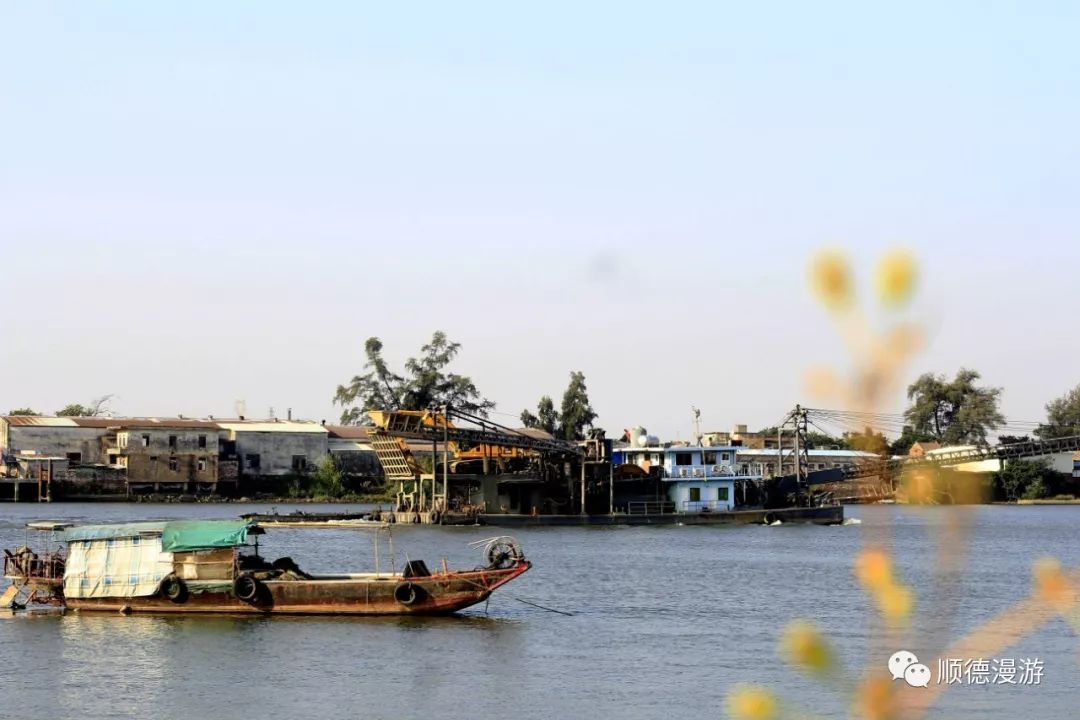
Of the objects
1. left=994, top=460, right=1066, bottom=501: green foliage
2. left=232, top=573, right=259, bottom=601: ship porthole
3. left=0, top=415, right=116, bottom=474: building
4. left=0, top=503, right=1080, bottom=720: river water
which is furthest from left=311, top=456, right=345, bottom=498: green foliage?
left=232, top=573, right=259, bottom=601: ship porthole

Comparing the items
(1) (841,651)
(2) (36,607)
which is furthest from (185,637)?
(1) (841,651)

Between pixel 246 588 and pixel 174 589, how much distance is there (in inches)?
66.6

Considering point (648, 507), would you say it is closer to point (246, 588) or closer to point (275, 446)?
point (246, 588)

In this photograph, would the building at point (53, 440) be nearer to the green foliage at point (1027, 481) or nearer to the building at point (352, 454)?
the building at point (352, 454)

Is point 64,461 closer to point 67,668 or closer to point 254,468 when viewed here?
point 254,468

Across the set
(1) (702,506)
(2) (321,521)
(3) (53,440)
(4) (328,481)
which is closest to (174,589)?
(2) (321,521)

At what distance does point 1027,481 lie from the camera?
104125 mm

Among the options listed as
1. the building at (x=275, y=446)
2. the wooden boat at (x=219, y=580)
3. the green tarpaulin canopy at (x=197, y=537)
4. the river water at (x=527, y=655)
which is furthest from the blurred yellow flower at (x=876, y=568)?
the building at (x=275, y=446)

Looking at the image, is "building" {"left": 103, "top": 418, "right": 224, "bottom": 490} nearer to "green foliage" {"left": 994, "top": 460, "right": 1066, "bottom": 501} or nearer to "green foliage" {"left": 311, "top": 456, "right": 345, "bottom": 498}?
"green foliage" {"left": 311, "top": 456, "right": 345, "bottom": 498}

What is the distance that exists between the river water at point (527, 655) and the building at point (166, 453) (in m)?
50.8

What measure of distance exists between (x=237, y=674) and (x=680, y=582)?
60.7 feet

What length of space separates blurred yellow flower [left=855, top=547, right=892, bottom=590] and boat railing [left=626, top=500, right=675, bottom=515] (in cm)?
6256

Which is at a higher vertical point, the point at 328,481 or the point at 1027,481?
the point at 328,481

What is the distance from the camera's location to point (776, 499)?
229 ft
